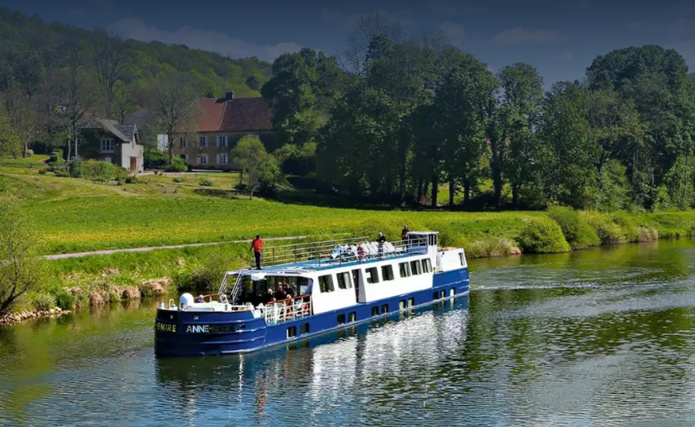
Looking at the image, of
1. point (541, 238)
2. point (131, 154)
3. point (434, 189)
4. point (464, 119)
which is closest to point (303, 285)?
point (541, 238)

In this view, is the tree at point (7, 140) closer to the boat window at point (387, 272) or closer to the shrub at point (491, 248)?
the shrub at point (491, 248)

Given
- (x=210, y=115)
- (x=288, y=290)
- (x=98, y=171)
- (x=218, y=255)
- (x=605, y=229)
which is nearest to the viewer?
(x=288, y=290)

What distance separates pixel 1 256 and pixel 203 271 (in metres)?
16.1

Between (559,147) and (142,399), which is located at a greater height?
(559,147)

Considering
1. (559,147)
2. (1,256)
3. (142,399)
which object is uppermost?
(559,147)

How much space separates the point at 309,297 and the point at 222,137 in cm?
11072

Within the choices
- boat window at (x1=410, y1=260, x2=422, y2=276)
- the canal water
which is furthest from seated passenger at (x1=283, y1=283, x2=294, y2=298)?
boat window at (x1=410, y1=260, x2=422, y2=276)

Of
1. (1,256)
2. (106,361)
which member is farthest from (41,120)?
(106,361)

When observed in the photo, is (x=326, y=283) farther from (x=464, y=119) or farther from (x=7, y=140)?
(x=7, y=140)

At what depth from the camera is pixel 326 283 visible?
50594 millimetres

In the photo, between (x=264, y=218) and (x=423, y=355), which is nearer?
(x=423, y=355)

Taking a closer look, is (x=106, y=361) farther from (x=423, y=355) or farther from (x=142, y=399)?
(x=423, y=355)

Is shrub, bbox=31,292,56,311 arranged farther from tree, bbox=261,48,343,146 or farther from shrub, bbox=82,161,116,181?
tree, bbox=261,48,343,146

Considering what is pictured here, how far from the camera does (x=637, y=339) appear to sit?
157 feet
